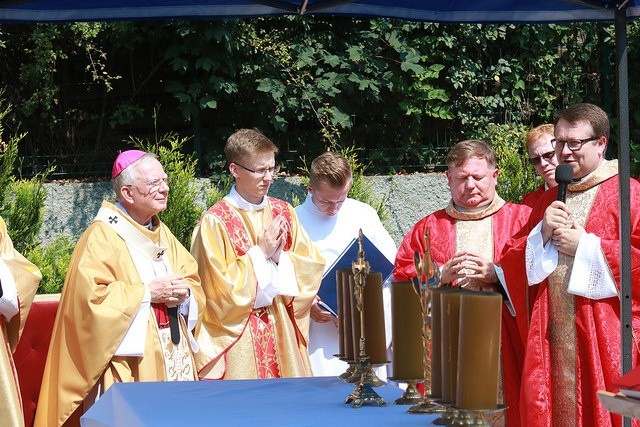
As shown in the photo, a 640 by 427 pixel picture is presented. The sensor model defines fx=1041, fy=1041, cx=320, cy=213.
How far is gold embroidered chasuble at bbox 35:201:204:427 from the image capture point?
493cm

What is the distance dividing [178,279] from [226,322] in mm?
499

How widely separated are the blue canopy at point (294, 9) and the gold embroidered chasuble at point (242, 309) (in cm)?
134

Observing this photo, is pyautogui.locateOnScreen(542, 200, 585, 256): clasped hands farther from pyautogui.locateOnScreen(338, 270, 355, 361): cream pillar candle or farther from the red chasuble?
pyautogui.locateOnScreen(338, 270, 355, 361): cream pillar candle

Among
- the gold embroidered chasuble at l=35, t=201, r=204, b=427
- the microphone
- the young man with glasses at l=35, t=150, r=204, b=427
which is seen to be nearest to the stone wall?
the young man with glasses at l=35, t=150, r=204, b=427

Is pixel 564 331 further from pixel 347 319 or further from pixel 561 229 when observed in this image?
pixel 347 319

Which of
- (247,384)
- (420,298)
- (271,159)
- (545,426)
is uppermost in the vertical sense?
(271,159)

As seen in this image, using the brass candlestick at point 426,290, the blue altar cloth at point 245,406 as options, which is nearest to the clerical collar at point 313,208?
the blue altar cloth at point 245,406

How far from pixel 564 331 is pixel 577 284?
257 mm

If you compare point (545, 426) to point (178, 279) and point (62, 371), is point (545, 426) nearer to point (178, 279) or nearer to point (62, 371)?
point (178, 279)

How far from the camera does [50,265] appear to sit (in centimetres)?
750

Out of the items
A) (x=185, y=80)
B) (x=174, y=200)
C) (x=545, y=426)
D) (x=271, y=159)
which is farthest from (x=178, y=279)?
(x=185, y=80)

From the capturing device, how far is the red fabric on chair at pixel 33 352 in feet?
18.2

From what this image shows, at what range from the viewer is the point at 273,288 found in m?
5.43

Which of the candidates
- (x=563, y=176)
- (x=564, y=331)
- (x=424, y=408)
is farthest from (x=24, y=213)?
(x=424, y=408)
